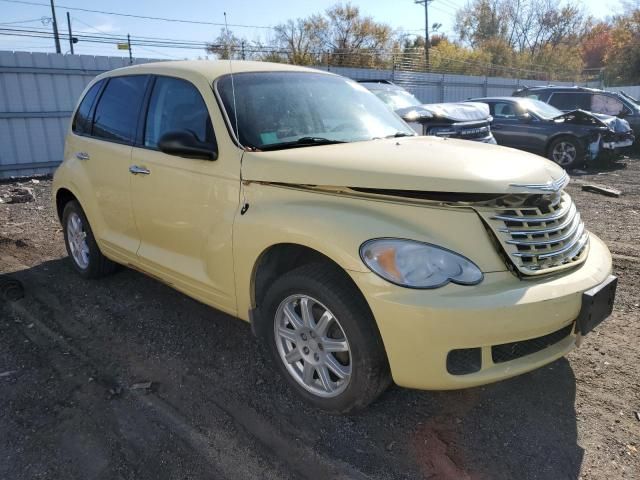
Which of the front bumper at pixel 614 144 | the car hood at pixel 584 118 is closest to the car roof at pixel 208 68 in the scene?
the car hood at pixel 584 118

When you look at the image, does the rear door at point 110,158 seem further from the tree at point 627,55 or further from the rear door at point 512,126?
the tree at point 627,55

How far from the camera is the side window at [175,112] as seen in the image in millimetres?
3383

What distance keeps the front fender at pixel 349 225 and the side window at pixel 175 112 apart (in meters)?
0.73

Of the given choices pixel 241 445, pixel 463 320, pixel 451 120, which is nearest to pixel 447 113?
pixel 451 120

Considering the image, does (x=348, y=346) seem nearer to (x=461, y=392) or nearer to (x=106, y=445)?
(x=461, y=392)

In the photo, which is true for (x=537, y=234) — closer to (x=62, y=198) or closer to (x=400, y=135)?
(x=400, y=135)

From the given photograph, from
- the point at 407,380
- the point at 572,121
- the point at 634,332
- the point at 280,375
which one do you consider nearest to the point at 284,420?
the point at 280,375

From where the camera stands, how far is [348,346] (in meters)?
2.61

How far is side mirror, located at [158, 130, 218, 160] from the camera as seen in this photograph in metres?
3.17

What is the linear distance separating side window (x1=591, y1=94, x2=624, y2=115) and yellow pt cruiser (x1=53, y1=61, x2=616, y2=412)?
1307 centimetres

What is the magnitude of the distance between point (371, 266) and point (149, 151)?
212 centimetres

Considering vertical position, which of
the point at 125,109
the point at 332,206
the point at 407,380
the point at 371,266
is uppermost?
the point at 125,109

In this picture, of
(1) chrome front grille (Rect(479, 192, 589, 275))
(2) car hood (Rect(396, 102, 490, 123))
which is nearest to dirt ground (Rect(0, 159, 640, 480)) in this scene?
(1) chrome front grille (Rect(479, 192, 589, 275))

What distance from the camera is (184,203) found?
11.3 feet
